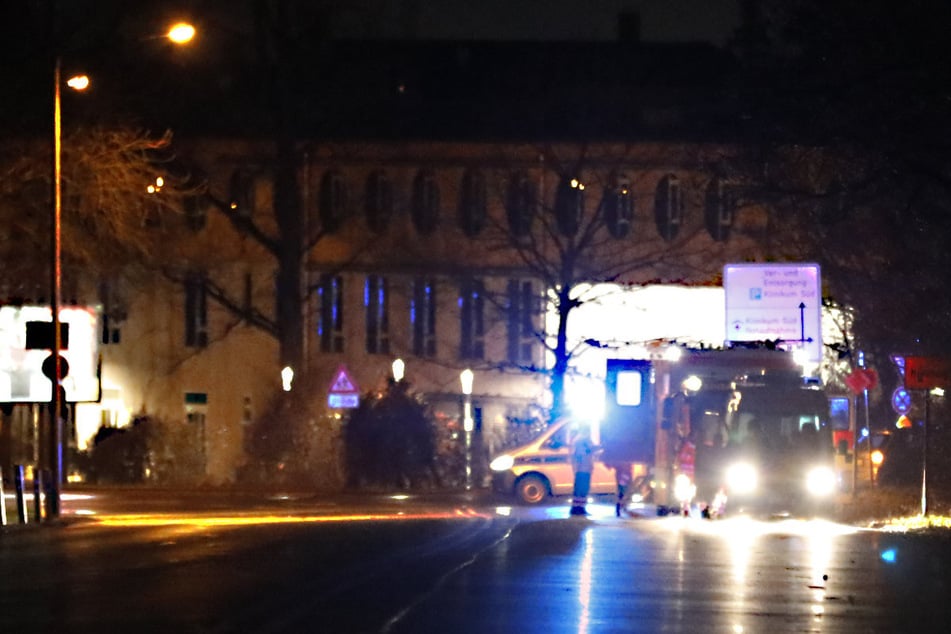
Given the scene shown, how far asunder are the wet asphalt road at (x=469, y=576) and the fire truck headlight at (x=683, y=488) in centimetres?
279

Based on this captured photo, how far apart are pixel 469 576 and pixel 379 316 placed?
43.4m

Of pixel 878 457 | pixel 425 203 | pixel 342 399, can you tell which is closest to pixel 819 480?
pixel 342 399

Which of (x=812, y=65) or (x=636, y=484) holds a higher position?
(x=812, y=65)

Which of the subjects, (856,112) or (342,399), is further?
(342,399)

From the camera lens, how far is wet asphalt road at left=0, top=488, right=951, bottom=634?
45.5 ft

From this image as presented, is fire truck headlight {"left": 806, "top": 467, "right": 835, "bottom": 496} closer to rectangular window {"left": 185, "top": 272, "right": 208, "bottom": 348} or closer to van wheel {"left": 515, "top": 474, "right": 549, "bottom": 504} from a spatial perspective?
van wheel {"left": 515, "top": 474, "right": 549, "bottom": 504}

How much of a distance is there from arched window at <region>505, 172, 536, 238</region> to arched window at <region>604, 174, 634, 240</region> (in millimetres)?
2823

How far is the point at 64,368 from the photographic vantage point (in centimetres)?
2797

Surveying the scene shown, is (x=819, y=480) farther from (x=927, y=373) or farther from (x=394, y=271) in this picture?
(x=394, y=271)

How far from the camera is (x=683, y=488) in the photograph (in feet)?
99.6

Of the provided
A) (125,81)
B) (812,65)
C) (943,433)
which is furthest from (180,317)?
(812,65)

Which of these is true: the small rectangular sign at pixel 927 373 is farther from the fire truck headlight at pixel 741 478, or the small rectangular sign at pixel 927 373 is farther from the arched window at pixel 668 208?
the arched window at pixel 668 208

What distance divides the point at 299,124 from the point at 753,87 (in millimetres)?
26990

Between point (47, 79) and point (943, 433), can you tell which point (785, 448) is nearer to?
point (943, 433)
